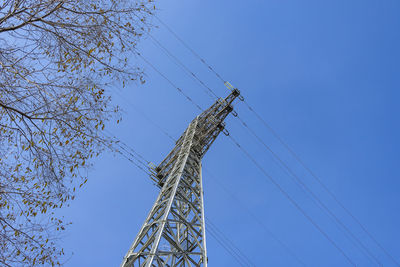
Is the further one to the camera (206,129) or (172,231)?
(206,129)

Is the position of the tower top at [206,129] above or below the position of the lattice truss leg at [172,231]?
above

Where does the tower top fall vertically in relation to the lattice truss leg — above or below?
above

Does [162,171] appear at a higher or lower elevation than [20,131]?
higher

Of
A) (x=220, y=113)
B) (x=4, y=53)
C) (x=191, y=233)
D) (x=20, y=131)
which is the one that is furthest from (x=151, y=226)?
(x=220, y=113)

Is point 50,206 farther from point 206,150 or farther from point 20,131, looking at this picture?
point 206,150

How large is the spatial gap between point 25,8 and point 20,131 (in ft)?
7.22

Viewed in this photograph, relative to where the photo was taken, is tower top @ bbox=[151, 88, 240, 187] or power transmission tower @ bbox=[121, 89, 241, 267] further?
tower top @ bbox=[151, 88, 240, 187]

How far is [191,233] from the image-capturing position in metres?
8.88

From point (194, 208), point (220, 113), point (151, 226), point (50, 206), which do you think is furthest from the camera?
point (220, 113)

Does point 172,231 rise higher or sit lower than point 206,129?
lower

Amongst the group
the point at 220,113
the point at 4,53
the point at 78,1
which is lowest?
the point at 4,53

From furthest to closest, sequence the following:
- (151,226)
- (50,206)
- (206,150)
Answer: (206,150)
(151,226)
(50,206)

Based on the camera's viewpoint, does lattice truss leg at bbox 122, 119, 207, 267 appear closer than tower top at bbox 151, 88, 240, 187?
Yes

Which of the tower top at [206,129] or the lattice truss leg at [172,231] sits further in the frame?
the tower top at [206,129]
